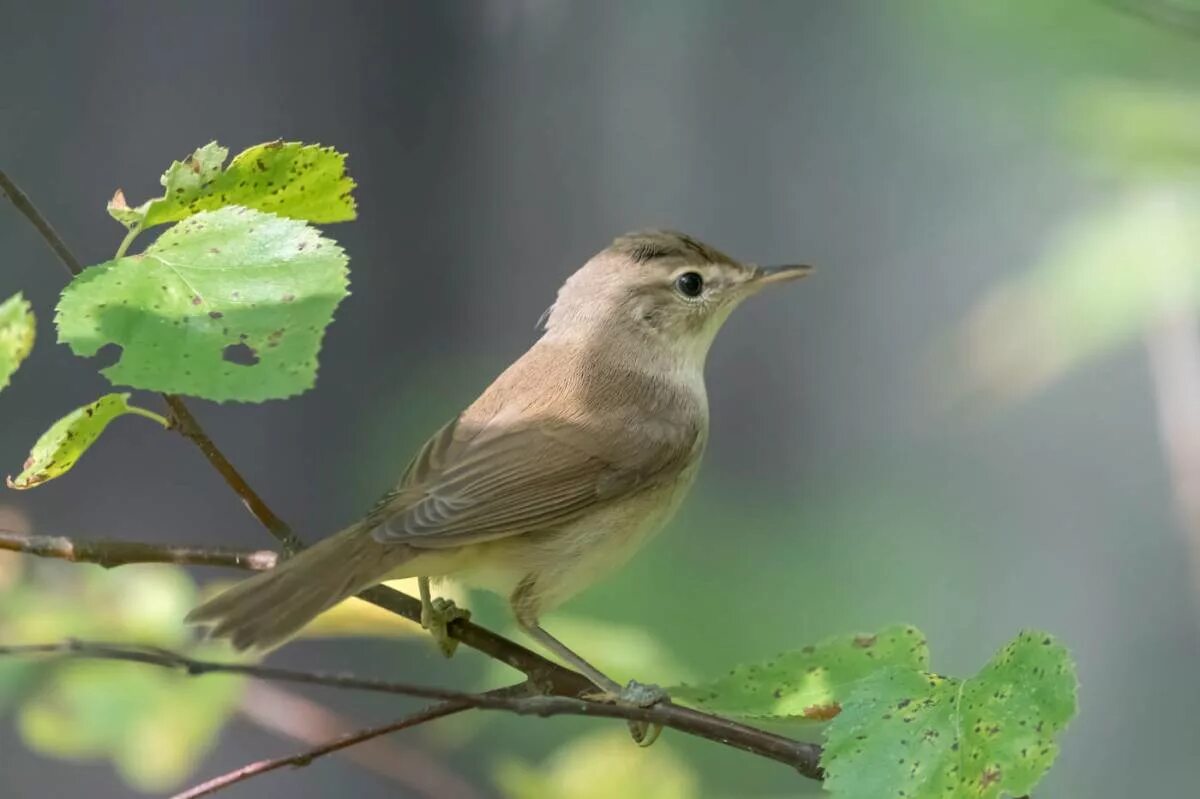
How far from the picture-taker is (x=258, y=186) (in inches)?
38.7

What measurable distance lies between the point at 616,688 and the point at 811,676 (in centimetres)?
34

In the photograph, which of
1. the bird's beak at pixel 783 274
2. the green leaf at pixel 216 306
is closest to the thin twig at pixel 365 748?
the bird's beak at pixel 783 274

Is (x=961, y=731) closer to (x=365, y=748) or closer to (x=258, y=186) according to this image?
(x=258, y=186)

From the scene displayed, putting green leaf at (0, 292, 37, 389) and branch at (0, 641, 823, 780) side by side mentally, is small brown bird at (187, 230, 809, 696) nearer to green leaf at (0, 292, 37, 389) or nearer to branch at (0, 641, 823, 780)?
branch at (0, 641, 823, 780)

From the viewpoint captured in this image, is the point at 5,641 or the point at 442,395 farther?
the point at 442,395

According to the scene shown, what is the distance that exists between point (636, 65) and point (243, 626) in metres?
2.56

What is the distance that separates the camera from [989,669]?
2.77 ft

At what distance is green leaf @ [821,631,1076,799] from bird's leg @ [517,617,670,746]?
1.30 feet

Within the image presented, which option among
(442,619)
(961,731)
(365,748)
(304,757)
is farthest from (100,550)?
(365,748)

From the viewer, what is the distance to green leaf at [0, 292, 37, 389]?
793 millimetres

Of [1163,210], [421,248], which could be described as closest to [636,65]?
[421,248]

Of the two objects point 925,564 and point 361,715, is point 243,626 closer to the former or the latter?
point 361,715

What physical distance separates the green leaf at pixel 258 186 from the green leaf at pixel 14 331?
0.57 ft

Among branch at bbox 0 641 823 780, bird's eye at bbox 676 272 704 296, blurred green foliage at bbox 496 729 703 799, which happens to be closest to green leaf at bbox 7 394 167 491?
branch at bbox 0 641 823 780
